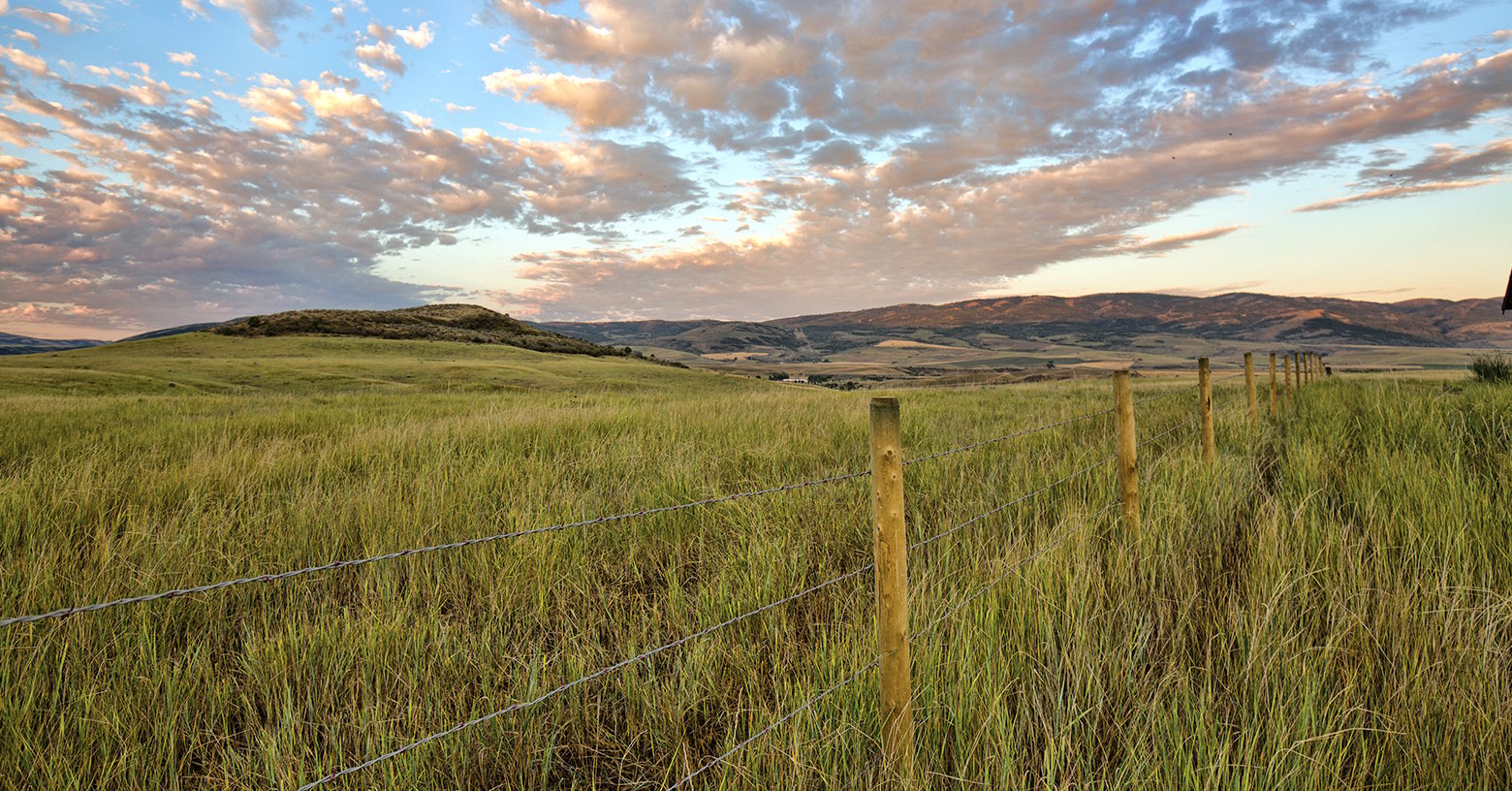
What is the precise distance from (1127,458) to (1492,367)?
17.9m

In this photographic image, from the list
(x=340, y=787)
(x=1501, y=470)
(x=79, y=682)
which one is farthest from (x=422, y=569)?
(x=1501, y=470)

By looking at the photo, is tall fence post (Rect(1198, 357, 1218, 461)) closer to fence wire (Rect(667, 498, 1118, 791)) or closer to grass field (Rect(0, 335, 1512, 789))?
grass field (Rect(0, 335, 1512, 789))

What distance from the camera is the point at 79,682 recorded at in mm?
2967

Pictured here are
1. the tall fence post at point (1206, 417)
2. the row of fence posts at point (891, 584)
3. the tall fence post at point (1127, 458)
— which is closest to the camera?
the row of fence posts at point (891, 584)

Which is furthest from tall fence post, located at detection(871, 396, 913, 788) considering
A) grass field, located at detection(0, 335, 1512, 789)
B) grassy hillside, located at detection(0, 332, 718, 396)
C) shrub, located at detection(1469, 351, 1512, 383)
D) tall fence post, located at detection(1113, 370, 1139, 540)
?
grassy hillside, located at detection(0, 332, 718, 396)

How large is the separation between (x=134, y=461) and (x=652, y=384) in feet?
93.8

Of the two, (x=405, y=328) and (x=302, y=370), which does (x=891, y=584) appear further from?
(x=405, y=328)

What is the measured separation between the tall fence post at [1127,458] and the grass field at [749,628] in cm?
15

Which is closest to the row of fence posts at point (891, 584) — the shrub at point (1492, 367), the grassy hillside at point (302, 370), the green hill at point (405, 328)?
the shrub at point (1492, 367)

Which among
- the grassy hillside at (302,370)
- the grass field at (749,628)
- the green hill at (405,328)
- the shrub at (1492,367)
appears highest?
the green hill at (405,328)

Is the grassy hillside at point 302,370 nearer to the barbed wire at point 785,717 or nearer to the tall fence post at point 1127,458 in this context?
the tall fence post at point 1127,458

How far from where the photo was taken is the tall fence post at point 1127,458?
454cm

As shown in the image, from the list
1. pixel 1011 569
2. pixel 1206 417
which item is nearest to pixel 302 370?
pixel 1206 417

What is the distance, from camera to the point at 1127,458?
15.2 ft
